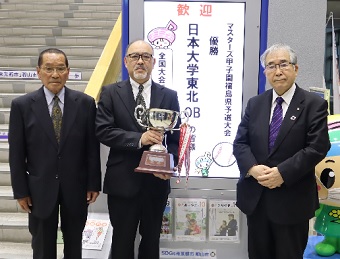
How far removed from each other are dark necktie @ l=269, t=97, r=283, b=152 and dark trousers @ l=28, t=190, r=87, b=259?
1.13m

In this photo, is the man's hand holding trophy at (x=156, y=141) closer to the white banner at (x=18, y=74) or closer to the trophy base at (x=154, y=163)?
the trophy base at (x=154, y=163)

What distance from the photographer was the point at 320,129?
213cm

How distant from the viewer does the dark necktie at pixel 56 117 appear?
2230 millimetres

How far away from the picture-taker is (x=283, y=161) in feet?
7.13

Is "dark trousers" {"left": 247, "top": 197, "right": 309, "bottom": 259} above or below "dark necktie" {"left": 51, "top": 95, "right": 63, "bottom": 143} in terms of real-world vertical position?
below

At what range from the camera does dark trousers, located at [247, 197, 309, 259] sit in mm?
2242

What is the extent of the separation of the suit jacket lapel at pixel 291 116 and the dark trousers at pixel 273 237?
374mm

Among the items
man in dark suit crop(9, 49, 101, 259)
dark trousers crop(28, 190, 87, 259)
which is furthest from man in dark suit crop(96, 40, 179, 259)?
dark trousers crop(28, 190, 87, 259)

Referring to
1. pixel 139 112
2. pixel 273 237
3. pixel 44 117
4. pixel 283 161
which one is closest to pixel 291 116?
pixel 283 161

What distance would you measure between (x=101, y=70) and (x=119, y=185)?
5.37ft

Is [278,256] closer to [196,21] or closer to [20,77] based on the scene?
[196,21]

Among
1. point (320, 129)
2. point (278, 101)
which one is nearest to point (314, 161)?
point (320, 129)

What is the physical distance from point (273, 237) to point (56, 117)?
1375mm

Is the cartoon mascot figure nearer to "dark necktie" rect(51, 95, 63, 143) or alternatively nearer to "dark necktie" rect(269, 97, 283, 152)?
"dark necktie" rect(269, 97, 283, 152)
